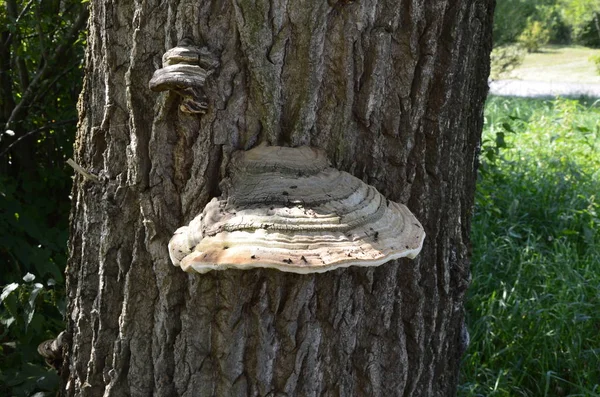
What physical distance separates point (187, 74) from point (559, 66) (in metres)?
27.3

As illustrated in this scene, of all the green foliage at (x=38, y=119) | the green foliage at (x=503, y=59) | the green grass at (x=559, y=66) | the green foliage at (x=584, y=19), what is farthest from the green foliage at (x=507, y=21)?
the green foliage at (x=38, y=119)

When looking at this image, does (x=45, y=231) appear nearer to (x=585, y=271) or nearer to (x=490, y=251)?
(x=490, y=251)

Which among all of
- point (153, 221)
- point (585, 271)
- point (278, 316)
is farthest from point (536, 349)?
point (153, 221)

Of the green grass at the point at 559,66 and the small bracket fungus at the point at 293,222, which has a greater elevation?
the small bracket fungus at the point at 293,222

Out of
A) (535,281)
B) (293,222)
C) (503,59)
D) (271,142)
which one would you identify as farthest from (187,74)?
(503,59)

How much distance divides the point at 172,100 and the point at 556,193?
463cm

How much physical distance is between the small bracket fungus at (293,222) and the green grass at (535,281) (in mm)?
2072

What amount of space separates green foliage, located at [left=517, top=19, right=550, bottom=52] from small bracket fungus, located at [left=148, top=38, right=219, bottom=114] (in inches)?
620

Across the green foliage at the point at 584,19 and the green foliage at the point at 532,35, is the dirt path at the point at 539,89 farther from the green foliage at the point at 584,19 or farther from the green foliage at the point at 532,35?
the green foliage at the point at 584,19

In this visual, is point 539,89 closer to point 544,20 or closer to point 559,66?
point 559,66

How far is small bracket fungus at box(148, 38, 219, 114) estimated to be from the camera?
4.87ft

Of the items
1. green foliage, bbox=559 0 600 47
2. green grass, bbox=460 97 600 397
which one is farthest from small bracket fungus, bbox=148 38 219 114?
green foliage, bbox=559 0 600 47

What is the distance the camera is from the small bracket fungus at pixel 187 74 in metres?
1.49

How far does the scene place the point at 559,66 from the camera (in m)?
25.9
